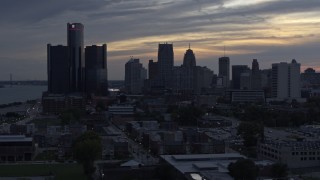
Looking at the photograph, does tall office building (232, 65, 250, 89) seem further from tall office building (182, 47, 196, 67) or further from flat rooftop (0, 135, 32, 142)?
flat rooftop (0, 135, 32, 142)

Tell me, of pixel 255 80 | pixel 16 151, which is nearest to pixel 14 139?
pixel 16 151

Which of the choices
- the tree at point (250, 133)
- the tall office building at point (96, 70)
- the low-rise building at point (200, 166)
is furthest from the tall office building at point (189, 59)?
the low-rise building at point (200, 166)

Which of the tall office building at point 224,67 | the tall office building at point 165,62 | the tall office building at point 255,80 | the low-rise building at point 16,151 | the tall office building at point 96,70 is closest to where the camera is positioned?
the low-rise building at point 16,151

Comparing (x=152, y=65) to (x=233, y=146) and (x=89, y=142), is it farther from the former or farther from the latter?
(x=89, y=142)

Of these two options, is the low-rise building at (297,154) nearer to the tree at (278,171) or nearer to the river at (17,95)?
the tree at (278,171)

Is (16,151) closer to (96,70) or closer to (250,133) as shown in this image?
(250,133)

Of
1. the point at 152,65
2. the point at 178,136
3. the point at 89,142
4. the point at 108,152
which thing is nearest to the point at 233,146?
the point at 178,136

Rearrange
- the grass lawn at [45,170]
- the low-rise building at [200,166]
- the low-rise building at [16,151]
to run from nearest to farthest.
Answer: the low-rise building at [200,166] → the grass lawn at [45,170] → the low-rise building at [16,151]
